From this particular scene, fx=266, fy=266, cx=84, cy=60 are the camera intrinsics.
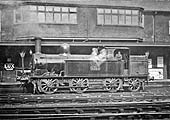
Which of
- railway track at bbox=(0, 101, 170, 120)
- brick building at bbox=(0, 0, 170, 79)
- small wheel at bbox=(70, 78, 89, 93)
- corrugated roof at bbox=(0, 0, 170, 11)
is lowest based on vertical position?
railway track at bbox=(0, 101, 170, 120)

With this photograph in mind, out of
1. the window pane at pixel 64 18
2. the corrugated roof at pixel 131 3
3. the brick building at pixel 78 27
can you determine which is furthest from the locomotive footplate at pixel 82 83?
the corrugated roof at pixel 131 3

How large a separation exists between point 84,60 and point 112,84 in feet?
4.45

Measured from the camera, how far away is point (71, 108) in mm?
6285

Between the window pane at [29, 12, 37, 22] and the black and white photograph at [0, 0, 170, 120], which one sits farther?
the window pane at [29, 12, 37, 22]

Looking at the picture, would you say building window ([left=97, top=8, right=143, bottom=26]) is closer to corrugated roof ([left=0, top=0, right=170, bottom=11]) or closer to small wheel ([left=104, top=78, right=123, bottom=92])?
corrugated roof ([left=0, top=0, right=170, bottom=11])

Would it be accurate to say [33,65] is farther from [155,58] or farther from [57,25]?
[155,58]

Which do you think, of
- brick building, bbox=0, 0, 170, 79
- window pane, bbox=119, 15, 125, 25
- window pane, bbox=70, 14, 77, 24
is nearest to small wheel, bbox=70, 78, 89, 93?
brick building, bbox=0, 0, 170, 79

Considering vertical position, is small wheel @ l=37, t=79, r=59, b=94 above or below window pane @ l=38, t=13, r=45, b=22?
below

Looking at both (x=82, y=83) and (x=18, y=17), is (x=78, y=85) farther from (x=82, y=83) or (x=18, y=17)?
(x=18, y=17)

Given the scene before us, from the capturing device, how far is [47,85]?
9.34 metres

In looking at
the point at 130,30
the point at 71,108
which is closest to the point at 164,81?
the point at 130,30

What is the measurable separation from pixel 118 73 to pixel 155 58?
5138 millimetres

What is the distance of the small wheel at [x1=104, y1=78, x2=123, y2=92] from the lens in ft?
32.0

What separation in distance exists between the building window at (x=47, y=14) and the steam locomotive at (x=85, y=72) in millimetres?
3579
